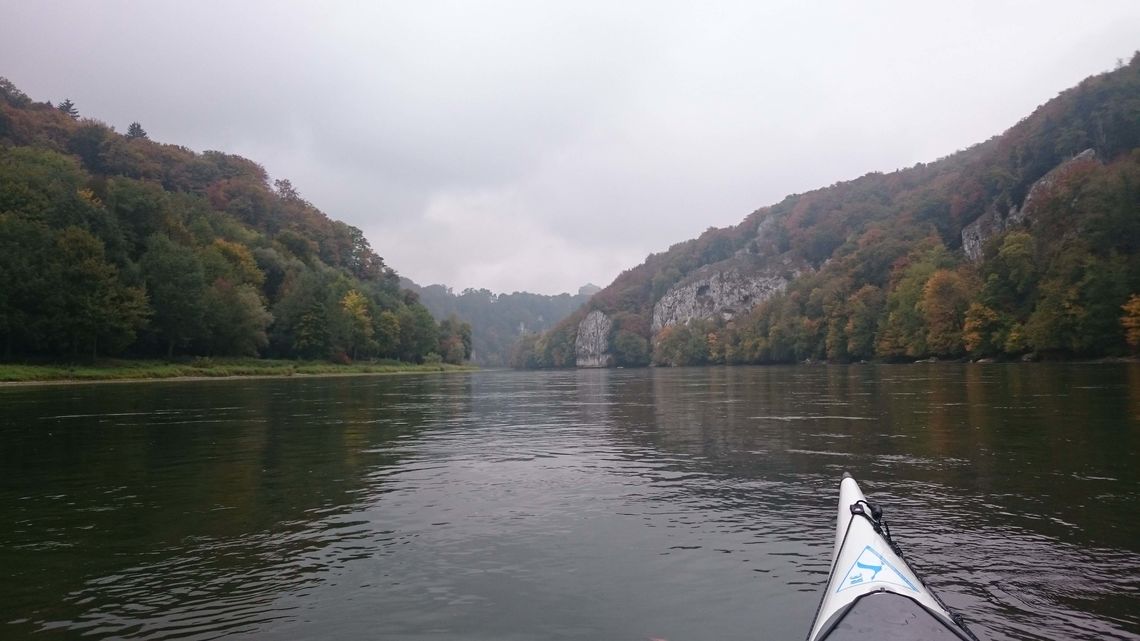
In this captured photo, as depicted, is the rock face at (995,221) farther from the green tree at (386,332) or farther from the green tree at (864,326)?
the green tree at (386,332)

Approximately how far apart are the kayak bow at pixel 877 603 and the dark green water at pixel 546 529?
38.4 inches

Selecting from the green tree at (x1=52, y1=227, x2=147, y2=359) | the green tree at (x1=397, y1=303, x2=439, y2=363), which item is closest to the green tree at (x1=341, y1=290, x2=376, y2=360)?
the green tree at (x1=397, y1=303, x2=439, y2=363)

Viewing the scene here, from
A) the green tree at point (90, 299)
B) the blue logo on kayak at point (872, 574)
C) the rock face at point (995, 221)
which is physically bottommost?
the blue logo on kayak at point (872, 574)

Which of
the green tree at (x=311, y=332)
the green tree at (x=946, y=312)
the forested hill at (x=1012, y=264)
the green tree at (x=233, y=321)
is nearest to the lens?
the forested hill at (x=1012, y=264)

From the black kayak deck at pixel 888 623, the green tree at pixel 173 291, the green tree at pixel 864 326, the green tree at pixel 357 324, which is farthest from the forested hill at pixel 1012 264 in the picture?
the green tree at pixel 173 291

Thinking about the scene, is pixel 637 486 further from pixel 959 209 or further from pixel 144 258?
pixel 959 209

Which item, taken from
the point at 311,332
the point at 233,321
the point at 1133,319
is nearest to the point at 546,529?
the point at 1133,319

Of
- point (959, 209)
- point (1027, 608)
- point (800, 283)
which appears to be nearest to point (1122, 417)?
point (1027, 608)

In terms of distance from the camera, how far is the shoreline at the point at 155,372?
61.2 m

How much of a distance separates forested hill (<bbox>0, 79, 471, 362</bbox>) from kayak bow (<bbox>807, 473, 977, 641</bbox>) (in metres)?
77.1

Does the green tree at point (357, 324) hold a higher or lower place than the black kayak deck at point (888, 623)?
higher

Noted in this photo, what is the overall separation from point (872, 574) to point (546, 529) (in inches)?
242

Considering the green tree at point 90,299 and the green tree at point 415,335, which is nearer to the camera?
the green tree at point 90,299

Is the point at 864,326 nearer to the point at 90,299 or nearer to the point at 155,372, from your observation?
the point at 155,372
